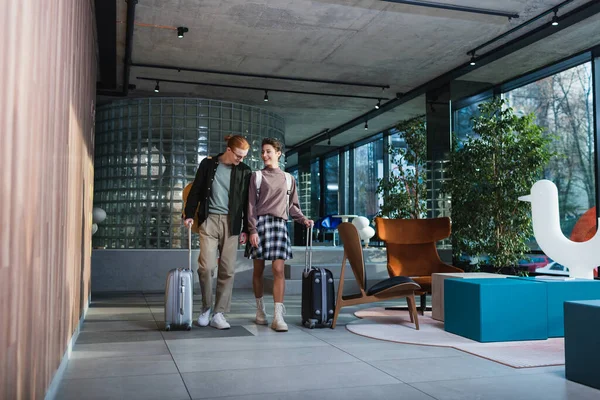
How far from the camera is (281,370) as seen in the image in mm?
2885

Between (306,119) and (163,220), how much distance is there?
391 cm

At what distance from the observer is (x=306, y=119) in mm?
11141

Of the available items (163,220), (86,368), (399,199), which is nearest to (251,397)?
(86,368)

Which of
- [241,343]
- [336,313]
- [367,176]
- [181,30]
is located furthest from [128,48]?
[367,176]

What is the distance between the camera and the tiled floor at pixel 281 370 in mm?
2447

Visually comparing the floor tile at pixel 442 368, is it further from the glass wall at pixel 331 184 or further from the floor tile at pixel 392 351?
the glass wall at pixel 331 184

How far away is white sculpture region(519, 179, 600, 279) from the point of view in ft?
13.3

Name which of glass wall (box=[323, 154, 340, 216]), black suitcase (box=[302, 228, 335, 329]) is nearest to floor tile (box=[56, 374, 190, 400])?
black suitcase (box=[302, 228, 335, 329])

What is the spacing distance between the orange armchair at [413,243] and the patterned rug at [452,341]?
24.0 inches

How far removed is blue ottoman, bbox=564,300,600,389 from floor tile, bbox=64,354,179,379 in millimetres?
1899

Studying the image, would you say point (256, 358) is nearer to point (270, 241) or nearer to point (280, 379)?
point (280, 379)

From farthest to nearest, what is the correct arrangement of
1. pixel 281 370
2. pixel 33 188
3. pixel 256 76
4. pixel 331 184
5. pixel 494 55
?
pixel 331 184
pixel 256 76
pixel 494 55
pixel 281 370
pixel 33 188

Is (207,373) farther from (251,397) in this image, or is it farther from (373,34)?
(373,34)

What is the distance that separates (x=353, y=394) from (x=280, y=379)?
1.38 feet
